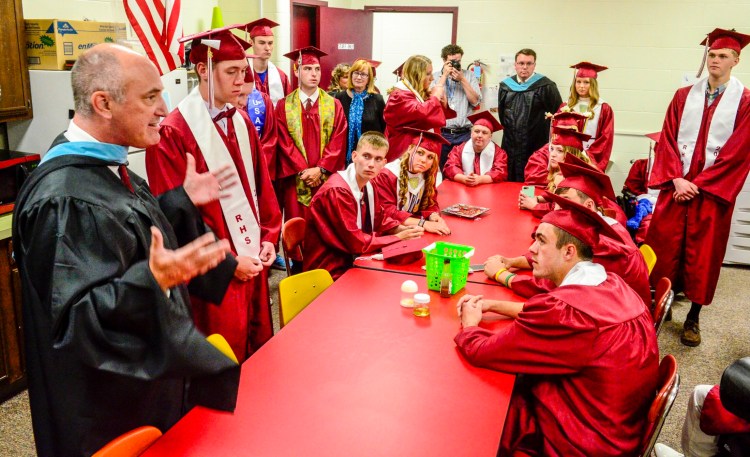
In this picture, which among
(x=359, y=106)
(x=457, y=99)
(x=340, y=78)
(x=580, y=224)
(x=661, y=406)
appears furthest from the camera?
(x=457, y=99)

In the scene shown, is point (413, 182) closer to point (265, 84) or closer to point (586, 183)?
point (586, 183)

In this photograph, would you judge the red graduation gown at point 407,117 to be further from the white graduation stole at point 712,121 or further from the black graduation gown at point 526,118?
the black graduation gown at point 526,118

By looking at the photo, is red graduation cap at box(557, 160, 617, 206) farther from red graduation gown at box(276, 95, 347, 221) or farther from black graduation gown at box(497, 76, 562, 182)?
black graduation gown at box(497, 76, 562, 182)

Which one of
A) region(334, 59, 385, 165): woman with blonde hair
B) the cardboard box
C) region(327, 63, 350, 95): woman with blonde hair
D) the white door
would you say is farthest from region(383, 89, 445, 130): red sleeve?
the white door

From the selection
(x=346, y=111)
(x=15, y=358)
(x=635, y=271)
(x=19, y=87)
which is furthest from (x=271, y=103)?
(x=635, y=271)

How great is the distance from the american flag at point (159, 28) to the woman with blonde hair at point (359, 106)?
4.66 ft

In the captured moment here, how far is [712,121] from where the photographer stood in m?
3.86

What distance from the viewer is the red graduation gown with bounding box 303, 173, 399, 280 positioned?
10.1 ft

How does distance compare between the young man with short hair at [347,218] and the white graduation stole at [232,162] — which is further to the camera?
the young man with short hair at [347,218]

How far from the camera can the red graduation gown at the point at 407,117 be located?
394cm

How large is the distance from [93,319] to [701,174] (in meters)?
3.73

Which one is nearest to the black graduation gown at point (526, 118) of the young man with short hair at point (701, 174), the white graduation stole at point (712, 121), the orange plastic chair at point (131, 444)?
the young man with short hair at point (701, 174)

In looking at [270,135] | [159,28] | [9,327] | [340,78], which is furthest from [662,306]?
[159,28]

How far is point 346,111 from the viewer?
5.35 meters
